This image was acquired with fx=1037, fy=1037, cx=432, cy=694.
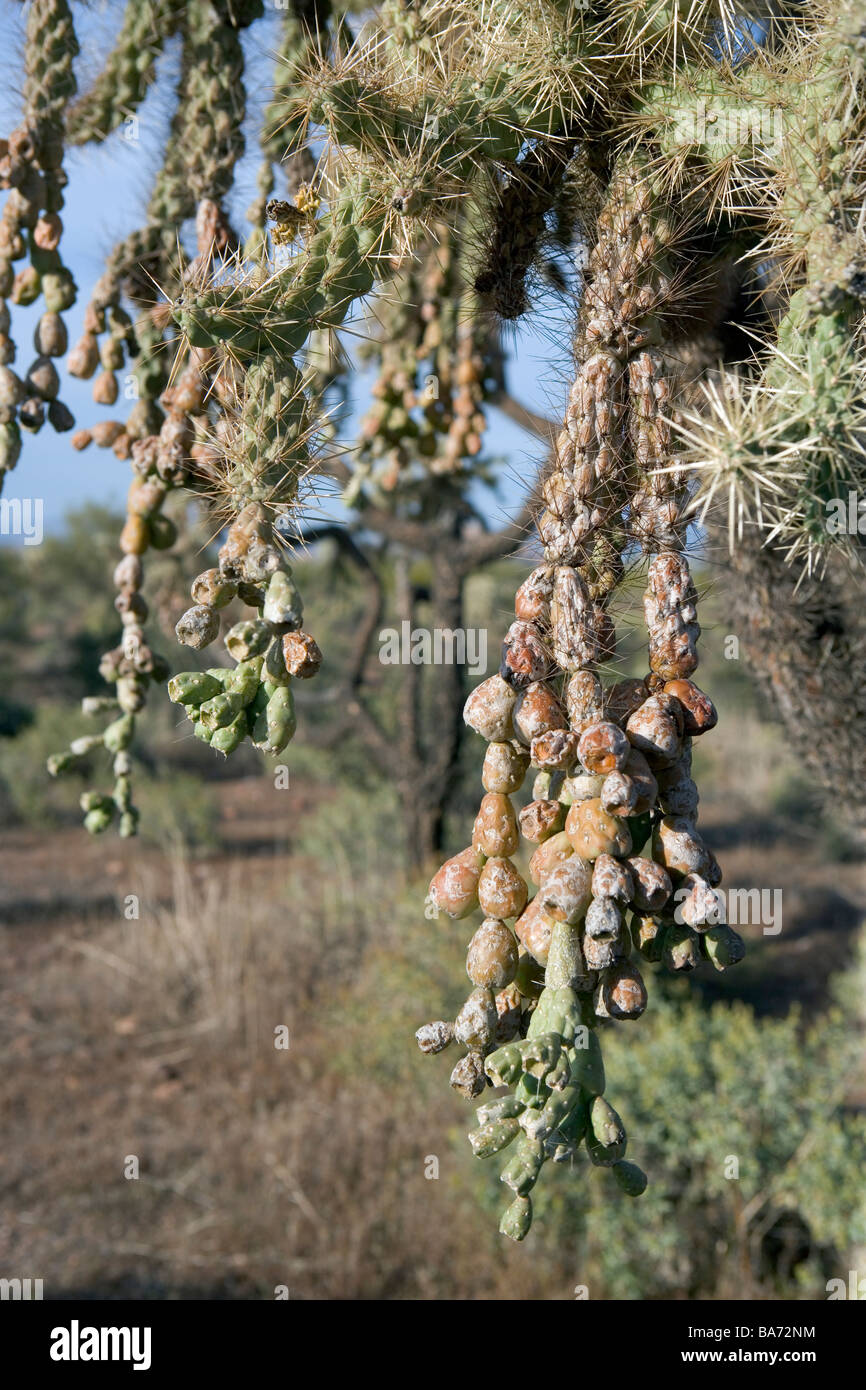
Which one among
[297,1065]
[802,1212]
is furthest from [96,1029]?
[802,1212]

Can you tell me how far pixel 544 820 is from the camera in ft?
3.05

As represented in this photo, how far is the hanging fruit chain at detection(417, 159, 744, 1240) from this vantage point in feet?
2.74

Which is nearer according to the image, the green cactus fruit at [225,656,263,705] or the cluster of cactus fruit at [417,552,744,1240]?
the cluster of cactus fruit at [417,552,744,1240]

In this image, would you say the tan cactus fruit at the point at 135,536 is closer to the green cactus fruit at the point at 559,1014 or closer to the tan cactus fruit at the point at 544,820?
the tan cactus fruit at the point at 544,820

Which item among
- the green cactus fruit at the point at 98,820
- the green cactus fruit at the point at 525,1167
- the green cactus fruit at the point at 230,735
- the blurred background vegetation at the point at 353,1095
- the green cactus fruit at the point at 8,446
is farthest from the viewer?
the blurred background vegetation at the point at 353,1095

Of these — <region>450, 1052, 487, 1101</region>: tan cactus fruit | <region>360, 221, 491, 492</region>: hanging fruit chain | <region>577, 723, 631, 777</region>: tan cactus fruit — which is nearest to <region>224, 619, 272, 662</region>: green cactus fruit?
<region>577, 723, 631, 777</region>: tan cactus fruit

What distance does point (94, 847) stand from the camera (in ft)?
34.7

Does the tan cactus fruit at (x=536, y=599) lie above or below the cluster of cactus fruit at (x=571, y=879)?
above

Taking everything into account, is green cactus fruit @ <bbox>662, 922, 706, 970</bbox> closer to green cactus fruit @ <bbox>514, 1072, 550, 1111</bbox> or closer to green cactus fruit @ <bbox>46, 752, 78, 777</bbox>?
green cactus fruit @ <bbox>514, 1072, 550, 1111</bbox>

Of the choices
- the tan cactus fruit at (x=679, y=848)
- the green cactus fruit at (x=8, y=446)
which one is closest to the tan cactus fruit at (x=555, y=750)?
the tan cactus fruit at (x=679, y=848)

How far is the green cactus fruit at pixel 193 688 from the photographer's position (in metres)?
0.91

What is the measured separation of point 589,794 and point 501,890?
0.42 feet

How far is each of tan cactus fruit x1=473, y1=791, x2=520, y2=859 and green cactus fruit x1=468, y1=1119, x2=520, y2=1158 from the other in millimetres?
223

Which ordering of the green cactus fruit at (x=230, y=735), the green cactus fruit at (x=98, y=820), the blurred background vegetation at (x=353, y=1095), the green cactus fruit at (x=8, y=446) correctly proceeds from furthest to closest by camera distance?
1. the blurred background vegetation at (x=353, y=1095)
2. the green cactus fruit at (x=98, y=820)
3. the green cactus fruit at (x=8, y=446)
4. the green cactus fruit at (x=230, y=735)
